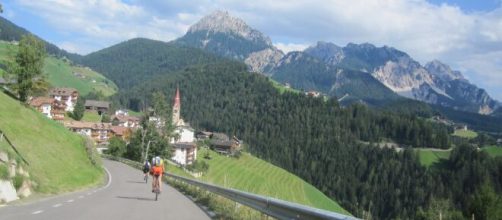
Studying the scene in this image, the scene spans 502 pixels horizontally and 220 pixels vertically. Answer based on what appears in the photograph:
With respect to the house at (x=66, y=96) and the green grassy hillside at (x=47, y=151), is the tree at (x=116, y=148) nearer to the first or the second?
the green grassy hillside at (x=47, y=151)

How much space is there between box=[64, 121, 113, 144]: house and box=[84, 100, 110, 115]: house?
37561 mm

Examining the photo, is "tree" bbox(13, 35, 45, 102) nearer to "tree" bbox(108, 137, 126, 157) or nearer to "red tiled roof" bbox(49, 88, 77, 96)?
"tree" bbox(108, 137, 126, 157)

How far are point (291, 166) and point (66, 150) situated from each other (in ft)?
530

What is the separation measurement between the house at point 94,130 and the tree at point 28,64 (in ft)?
239

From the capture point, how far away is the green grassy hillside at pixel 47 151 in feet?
92.5

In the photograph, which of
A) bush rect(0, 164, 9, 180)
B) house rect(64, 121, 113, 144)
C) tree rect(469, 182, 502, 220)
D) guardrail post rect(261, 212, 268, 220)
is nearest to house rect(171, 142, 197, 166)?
house rect(64, 121, 113, 144)

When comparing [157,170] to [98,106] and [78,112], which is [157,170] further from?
[98,106]

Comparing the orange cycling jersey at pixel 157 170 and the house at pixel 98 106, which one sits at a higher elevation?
the orange cycling jersey at pixel 157 170

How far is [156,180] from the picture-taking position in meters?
23.8

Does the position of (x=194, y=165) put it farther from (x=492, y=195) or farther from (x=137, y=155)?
(x=492, y=195)

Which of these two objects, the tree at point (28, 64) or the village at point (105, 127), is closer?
the tree at point (28, 64)

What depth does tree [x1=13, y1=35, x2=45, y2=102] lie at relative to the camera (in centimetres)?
5591

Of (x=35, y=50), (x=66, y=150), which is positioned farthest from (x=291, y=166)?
(x=66, y=150)

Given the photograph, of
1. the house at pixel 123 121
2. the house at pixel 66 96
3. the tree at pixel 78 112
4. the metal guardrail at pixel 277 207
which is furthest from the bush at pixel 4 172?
the house at pixel 66 96
